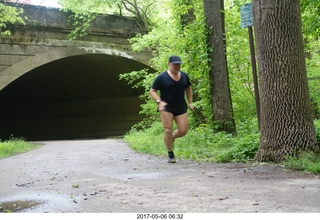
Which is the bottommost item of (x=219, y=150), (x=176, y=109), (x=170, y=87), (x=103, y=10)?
(x=219, y=150)

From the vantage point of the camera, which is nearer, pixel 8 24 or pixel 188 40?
pixel 188 40

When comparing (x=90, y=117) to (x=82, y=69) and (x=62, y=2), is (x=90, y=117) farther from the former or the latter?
(x=62, y=2)

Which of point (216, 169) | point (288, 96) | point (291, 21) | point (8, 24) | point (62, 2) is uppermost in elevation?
point (62, 2)

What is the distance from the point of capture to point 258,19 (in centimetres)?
643

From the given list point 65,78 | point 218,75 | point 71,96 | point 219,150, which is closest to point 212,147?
point 219,150

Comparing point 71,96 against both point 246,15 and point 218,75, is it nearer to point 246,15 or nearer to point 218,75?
point 218,75

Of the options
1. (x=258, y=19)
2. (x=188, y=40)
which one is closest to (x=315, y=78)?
(x=188, y=40)

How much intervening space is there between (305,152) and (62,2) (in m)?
15.3

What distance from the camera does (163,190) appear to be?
444 centimetres

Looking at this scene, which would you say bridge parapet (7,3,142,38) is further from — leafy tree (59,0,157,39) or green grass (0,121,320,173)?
green grass (0,121,320,173)

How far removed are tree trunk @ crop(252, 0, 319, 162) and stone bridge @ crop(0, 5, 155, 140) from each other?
12.9 meters

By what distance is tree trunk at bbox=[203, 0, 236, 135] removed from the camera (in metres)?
10.3

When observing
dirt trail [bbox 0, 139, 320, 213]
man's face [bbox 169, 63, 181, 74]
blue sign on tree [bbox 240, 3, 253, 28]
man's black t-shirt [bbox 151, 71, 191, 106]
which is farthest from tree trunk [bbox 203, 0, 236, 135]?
dirt trail [bbox 0, 139, 320, 213]

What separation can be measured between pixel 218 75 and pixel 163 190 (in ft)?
20.3
